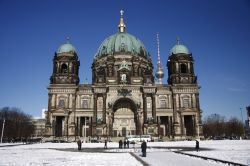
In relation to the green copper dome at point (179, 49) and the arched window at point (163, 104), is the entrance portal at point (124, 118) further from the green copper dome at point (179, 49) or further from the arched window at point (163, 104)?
the green copper dome at point (179, 49)

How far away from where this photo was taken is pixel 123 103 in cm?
7088

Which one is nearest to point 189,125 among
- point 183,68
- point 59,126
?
point 183,68

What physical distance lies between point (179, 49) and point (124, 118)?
23.3m

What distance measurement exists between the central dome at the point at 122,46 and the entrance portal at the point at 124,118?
1641 cm

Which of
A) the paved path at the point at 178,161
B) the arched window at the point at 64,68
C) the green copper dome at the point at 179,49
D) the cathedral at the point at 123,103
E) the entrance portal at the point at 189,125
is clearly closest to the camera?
the paved path at the point at 178,161

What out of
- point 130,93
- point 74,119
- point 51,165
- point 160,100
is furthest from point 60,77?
point 51,165

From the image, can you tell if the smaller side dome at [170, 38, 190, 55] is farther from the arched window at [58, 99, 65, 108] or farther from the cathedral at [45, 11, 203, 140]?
the arched window at [58, 99, 65, 108]

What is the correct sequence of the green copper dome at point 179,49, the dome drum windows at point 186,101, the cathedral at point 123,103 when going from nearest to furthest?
the cathedral at point 123,103 < the dome drum windows at point 186,101 < the green copper dome at point 179,49

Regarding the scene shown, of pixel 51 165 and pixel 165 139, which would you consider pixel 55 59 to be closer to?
pixel 165 139

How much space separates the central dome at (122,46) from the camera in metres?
79.9

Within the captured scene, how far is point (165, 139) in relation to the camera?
64625mm

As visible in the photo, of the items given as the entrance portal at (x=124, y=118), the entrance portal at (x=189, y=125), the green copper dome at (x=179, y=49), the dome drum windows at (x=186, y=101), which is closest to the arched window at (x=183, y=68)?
the green copper dome at (x=179, y=49)

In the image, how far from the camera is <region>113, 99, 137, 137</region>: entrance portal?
69.8 m

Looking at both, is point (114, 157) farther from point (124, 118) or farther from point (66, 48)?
point (66, 48)
